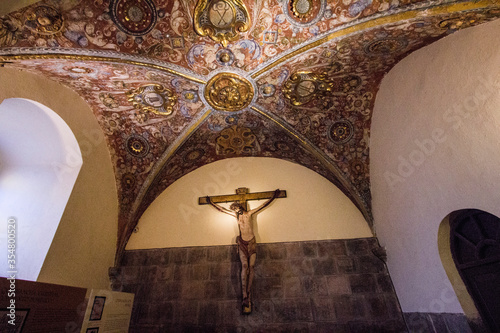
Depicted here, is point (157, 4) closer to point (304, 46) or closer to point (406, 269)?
point (304, 46)

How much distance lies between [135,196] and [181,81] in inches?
129

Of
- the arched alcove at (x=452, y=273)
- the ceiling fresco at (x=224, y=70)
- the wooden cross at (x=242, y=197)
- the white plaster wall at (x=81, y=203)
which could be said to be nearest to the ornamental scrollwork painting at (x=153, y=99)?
the ceiling fresco at (x=224, y=70)

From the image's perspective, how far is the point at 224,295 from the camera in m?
5.46

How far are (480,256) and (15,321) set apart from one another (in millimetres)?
5643

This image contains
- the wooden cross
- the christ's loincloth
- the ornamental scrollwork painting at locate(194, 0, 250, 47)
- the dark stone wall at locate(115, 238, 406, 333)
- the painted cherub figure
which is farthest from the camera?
the wooden cross

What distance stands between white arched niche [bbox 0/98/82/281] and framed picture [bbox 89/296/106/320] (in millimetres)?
1116

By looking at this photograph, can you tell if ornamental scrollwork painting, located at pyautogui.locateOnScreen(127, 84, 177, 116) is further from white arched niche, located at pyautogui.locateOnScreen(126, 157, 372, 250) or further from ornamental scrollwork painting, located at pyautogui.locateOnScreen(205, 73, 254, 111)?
white arched niche, located at pyautogui.locateOnScreen(126, 157, 372, 250)

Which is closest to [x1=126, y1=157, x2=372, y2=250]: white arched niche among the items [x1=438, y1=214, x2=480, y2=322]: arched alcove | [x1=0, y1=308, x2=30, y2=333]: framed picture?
[x1=438, y1=214, x2=480, y2=322]: arched alcove

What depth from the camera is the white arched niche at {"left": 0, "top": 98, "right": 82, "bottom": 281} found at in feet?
13.5

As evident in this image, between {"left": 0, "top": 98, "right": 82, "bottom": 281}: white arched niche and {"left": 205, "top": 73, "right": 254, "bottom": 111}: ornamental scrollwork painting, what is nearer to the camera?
{"left": 0, "top": 98, "right": 82, "bottom": 281}: white arched niche

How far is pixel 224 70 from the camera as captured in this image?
5.05 metres

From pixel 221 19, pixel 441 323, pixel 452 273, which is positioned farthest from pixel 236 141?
pixel 441 323

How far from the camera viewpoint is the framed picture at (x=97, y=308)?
11.9ft

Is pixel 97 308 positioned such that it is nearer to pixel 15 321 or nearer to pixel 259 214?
pixel 15 321
